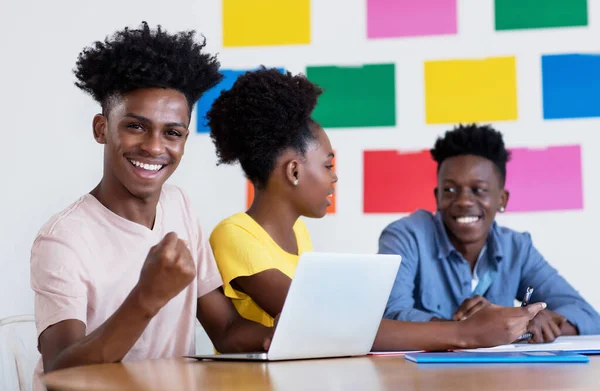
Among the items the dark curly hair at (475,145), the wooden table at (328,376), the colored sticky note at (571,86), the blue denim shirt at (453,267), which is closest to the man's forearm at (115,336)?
the wooden table at (328,376)

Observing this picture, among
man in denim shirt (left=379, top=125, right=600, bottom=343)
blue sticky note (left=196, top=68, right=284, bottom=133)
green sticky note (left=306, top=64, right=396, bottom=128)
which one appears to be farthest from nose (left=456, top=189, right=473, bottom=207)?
blue sticky note (left=196, top=68, right=284, bottom=133)

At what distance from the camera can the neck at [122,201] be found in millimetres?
1541

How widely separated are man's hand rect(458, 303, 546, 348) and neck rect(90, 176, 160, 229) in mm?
701

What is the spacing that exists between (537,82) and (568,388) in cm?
196

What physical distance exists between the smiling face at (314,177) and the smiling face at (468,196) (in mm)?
617

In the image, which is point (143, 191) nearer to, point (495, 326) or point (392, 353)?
point (392, 353)

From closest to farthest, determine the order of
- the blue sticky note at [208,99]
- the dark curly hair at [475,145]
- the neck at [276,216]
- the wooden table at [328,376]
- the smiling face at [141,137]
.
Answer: the wooden table at [328,376] < the smiling face at [141,137] < the neck at [276,216] < the dark curly hair at [475,145] < the blue sticky note at [208,99]

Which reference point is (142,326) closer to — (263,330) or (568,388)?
(263,330)

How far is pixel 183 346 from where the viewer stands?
5.25 ft

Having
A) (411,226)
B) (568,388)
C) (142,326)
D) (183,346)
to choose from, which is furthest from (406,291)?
(568,388)

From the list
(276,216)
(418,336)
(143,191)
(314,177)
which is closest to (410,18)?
(314,177)

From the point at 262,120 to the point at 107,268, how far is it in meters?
0.61

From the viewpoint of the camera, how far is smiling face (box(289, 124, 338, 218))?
6.21ft

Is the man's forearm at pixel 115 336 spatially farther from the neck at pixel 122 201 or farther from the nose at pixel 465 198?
the nose at pixel 465 198
